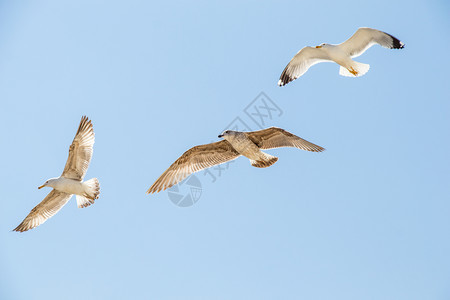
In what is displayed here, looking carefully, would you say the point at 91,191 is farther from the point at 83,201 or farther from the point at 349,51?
the point at 349,51

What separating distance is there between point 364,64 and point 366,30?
29.2 inches

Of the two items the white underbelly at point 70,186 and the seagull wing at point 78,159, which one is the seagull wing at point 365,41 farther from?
the white underbelly at point 70,186

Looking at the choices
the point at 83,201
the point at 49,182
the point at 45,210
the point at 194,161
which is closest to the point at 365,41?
the point at 194,161

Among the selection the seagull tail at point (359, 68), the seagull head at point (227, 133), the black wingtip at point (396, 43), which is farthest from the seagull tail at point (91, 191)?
the black wingtip at point (396, 43)

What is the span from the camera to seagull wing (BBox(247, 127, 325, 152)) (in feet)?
30.3

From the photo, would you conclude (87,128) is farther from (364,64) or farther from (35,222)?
(364,64)

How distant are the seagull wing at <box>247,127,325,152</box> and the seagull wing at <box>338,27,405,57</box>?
2890 mm

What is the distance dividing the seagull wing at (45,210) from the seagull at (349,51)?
578cm

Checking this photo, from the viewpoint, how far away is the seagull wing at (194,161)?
970 centimetres

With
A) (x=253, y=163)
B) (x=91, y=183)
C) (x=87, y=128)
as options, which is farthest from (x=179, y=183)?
(x=87, y=128)

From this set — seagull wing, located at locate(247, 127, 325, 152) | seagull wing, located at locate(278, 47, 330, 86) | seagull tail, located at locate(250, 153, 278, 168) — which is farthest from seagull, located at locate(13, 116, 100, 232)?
seagull wing, located at locate(278, 47, 330, 86)

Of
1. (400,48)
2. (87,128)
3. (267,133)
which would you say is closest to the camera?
(267,133)

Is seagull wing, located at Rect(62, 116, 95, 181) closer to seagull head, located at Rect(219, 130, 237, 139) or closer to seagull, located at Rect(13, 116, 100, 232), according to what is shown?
seagull, located at Rect(13, 116, 100, 232)

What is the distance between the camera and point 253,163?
9.48m
